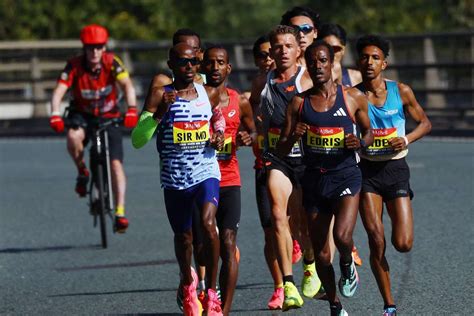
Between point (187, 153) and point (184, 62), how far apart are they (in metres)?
0.58

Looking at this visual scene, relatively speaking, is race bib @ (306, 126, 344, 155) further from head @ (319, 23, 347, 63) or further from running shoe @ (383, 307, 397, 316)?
head @ (319, 23, 347, 63)

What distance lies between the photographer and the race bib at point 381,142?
29.6 ft

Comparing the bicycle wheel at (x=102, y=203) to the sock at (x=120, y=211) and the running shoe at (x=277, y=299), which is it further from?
the running shoe at (x=277, y=299)

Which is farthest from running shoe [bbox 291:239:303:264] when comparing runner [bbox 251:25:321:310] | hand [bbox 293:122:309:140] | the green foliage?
the green foliage

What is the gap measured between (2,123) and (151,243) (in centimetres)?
1554

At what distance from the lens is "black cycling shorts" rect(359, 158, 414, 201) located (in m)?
9.06

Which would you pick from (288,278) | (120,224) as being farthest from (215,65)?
(120,224)

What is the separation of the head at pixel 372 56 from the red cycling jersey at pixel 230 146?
0.92m

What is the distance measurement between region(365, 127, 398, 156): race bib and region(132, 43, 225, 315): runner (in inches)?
39.5

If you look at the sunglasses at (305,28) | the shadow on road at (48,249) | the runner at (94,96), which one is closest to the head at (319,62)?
the sunglasses at (305,28)

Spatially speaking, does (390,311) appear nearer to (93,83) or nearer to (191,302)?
(191,302)

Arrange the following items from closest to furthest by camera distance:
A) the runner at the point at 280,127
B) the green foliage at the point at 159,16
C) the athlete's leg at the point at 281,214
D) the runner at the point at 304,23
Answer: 1. the athlete's leg at the point at 281,214
2. the runner at the point at 280,127
3. the runner at the point at 304,23
4. the green foliage at the point at 159,16

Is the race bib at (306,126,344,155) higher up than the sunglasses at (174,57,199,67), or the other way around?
the sunglasses at (174,57,199,67)

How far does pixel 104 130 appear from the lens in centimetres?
1364
